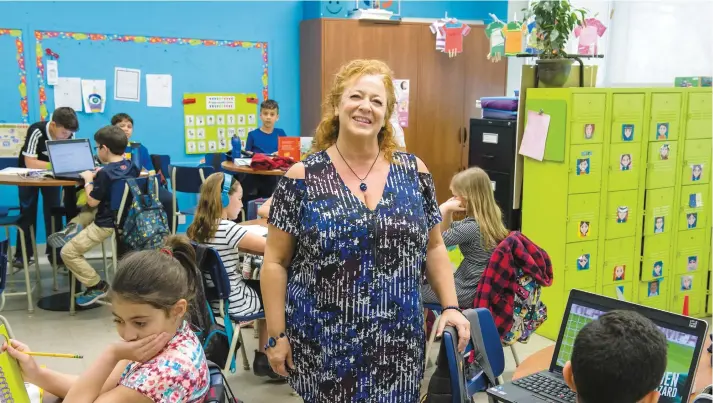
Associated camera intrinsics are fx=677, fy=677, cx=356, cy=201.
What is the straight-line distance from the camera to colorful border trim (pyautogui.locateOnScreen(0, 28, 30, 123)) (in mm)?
5492

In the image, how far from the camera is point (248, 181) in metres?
5.84

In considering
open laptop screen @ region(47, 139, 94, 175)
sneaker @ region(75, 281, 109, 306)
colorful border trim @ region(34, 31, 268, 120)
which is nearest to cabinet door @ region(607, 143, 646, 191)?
sneaker @ region(75, 281, 109, 306)

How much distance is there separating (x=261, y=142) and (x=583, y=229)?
122 inches

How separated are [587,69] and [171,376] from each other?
3253mm

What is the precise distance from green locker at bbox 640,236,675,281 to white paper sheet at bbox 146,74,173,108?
4.16 metres

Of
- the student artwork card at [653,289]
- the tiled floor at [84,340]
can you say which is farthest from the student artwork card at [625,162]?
the tiled floor at [84,340]

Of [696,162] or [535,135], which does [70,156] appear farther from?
[696,162]

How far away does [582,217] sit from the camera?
12.7 ft

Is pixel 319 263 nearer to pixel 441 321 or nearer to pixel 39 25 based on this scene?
pixel 441 321

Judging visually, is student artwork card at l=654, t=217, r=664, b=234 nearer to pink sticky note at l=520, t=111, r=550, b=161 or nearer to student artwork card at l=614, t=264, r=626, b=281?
student artwork card at l=614, t=264, r=626, b=281

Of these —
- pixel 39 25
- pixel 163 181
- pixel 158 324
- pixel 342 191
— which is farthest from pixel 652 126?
pixel 39 25

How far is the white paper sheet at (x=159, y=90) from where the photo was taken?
19.8 feet

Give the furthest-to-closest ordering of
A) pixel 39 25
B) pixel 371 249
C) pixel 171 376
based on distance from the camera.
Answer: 1. pixel 39 25
2. pixel 371 249
3. pixel 171 376

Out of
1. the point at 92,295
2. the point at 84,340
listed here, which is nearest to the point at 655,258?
the point at 84,340
